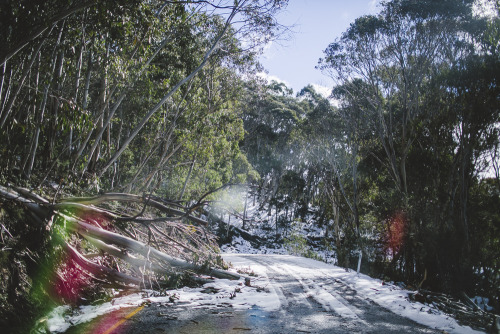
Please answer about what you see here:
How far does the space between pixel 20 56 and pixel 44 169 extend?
106 inches

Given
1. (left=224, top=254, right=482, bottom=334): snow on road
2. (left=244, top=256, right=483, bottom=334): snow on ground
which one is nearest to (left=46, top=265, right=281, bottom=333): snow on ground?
(left=224, top=254, right=482, bottom=334): snow on road

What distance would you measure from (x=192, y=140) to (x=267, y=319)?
1140 cm

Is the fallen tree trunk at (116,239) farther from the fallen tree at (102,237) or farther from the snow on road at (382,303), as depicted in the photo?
the snow on road at (382,303)

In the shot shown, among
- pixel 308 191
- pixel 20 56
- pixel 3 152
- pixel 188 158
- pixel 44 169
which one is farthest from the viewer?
pixel 308 191

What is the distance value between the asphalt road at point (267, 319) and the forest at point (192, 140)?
104cm

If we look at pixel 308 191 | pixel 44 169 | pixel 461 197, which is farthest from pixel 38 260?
pixel 308 191

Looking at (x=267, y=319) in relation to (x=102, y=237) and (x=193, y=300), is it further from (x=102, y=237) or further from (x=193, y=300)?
(x=102, y=237)

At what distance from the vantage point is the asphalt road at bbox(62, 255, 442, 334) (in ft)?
12.1

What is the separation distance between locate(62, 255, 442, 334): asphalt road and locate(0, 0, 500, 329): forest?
3.41ft

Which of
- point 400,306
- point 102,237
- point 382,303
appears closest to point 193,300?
point 102,237

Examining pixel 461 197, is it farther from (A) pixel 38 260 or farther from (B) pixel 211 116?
(A) pixel 38 260

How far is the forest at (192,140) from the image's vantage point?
4883 mm

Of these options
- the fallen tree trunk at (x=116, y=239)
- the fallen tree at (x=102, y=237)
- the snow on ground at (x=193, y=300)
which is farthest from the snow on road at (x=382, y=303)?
the fallen tree trunk at (x=116, y=239)

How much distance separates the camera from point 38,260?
14.5 ft
